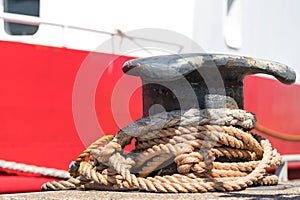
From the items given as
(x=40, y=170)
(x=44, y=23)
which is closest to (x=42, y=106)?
(x=40, y=170)

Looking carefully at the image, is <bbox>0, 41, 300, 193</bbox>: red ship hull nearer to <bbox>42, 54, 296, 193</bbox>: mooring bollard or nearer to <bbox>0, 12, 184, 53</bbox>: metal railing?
<bbox>0, 12, 184, 53</bbox>: metal railing

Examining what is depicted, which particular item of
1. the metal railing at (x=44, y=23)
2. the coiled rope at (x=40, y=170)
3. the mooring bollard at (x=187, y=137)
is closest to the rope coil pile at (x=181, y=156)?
the mooring bollard at (x=187, y=137)

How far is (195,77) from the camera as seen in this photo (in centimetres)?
213

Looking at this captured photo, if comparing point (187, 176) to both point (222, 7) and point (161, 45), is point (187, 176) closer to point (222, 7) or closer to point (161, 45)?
point (161, 45)

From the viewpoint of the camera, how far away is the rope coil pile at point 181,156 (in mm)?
2064

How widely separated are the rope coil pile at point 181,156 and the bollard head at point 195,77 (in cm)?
5

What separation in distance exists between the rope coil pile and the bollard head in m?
0.05

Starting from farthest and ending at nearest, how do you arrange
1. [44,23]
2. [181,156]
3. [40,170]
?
1. [44,23]
2. [40,170]
3. [181,156]

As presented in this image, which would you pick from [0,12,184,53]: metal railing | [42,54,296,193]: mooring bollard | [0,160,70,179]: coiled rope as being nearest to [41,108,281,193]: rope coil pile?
[42,54,296,193]: mooring bollard

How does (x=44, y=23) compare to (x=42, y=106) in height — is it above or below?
above

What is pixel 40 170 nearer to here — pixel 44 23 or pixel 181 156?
pixel 44 23

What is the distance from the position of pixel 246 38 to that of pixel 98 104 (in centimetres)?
190

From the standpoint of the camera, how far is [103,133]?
3715 millimetres

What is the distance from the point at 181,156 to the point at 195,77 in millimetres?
288
